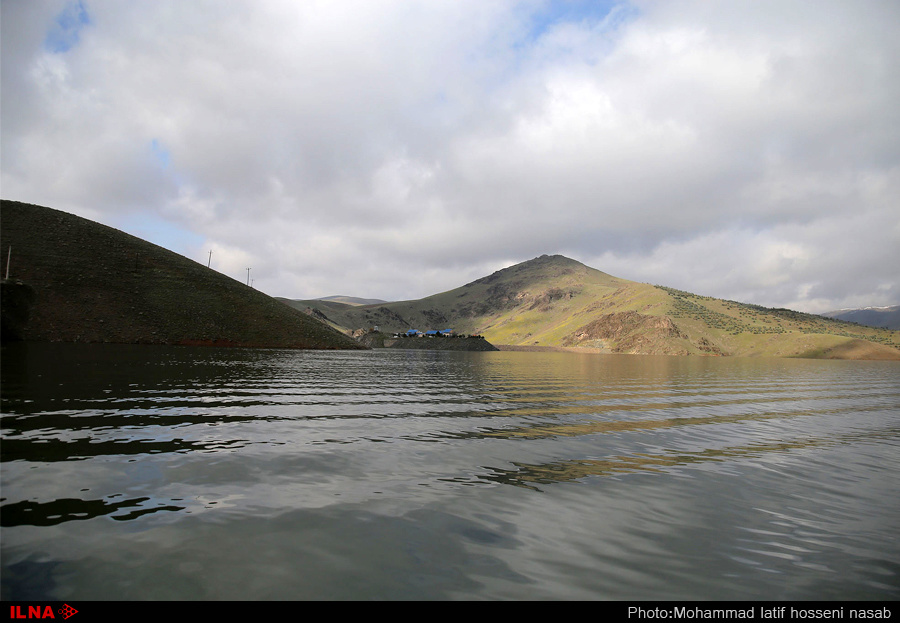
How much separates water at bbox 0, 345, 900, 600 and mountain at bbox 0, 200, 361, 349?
7768cm

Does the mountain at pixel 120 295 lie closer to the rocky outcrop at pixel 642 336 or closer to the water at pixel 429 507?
the water at pixel 429 507

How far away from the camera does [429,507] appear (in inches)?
318

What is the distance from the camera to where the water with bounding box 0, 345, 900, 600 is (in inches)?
217

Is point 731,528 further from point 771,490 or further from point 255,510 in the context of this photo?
point 255,510

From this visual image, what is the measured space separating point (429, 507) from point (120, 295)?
10617 cm

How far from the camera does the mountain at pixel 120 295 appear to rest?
7912cm
